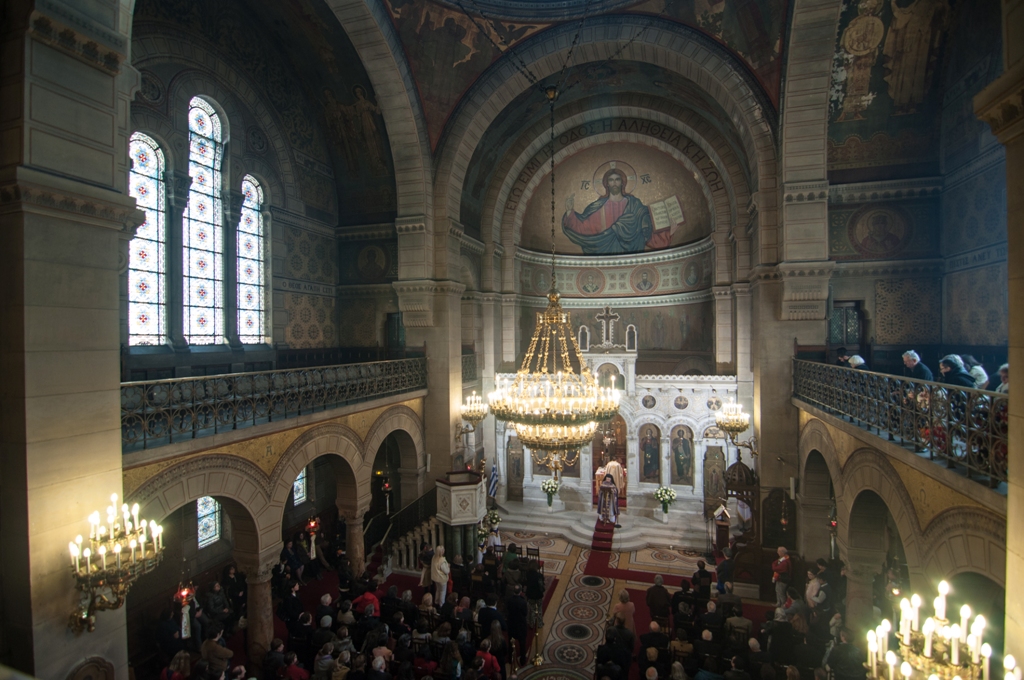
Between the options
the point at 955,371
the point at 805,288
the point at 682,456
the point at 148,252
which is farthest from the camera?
the point at 682,456

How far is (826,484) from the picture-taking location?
1071 centimetres

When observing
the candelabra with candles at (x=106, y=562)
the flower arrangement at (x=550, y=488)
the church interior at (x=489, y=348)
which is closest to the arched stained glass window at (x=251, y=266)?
the church interior at (x=489, y=348)

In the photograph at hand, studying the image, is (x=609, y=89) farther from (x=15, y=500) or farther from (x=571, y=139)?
(x=15, y=500)

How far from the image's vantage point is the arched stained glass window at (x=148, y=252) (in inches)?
390

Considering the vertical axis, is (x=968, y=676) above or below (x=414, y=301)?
below

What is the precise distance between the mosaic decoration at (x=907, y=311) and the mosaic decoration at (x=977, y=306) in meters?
0.19

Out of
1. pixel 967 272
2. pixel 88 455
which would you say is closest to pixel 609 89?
pixel 967 272

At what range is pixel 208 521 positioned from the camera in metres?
11.7

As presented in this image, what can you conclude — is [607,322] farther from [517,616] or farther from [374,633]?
[374,633]

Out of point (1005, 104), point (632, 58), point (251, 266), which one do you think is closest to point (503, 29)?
point (632, 58)

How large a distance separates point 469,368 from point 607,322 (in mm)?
6640

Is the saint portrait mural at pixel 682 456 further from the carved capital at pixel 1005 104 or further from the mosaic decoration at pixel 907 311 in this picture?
the carved capital at pixel 1005 104

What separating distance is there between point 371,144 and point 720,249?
10916mm

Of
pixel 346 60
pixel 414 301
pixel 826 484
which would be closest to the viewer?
pixel 826 484
